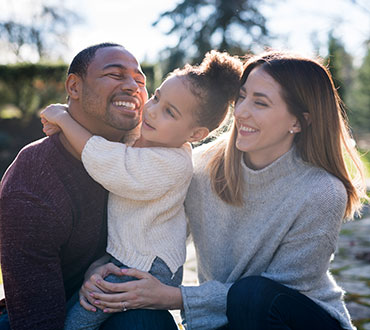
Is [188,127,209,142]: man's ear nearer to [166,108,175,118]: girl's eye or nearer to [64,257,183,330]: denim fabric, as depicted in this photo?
[166,108,175,118]: girl's eye

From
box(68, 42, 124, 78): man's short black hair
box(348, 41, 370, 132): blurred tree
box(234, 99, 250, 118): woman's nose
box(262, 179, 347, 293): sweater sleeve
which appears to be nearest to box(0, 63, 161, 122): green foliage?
box(68, 42, 124, 78): man's short black hair

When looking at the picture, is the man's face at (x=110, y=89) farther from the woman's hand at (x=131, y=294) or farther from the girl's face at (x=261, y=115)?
the woman's hand at (x=131, y=294)

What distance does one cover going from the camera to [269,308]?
1907 mm

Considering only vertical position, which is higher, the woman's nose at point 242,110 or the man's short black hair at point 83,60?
the man's short black hair at point 83,60

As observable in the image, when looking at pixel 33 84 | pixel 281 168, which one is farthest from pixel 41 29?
pixel 281 168

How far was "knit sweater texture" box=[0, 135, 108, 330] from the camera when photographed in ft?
6.19

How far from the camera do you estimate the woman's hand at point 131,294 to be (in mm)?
1929

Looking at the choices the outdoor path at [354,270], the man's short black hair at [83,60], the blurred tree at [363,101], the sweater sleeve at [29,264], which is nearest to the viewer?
the sweater sleeve at [29,264]

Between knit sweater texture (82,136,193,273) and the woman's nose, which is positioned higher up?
the woman's nose

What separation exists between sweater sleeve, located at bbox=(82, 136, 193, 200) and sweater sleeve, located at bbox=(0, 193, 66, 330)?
0.27 meters

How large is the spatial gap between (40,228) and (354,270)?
305 cm

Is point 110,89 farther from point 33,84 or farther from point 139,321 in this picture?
point 33,84

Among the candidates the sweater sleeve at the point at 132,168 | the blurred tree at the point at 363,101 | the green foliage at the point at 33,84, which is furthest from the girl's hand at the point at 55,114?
the blurred tree at the point at 363,101

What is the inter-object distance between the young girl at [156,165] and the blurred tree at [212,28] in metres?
9.27
